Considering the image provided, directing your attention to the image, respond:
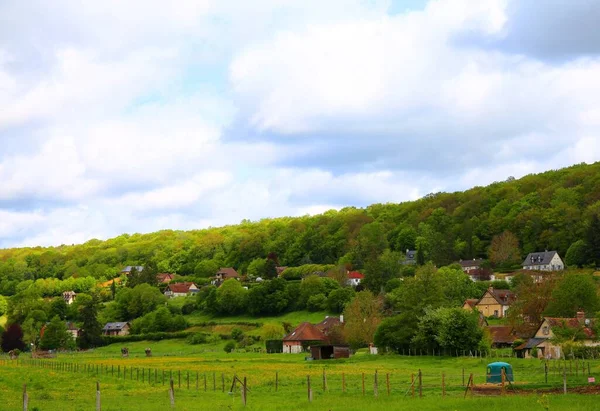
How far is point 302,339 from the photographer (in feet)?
341

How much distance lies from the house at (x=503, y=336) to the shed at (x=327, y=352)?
16916mm

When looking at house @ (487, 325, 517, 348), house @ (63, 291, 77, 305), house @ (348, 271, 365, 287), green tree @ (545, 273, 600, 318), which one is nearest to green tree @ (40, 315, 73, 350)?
house @ (348, 271, 365, 287)

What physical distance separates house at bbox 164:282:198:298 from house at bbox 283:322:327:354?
241 ft

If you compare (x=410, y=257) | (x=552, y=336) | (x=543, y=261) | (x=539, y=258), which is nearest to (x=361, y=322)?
(x=552, y=336)

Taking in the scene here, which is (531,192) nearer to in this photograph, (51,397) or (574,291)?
(574,291)

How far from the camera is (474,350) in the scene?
76.2 m

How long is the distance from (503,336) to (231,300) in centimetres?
6051

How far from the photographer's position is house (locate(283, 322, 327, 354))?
103 m

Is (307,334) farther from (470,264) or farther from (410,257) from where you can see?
(410,257)

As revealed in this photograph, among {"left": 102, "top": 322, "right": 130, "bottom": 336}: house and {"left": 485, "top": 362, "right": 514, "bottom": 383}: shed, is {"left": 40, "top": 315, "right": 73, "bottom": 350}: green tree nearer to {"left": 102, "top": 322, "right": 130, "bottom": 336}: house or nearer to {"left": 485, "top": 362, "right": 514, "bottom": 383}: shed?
{"left": 102, "top": 322, "right": 130, "bottom": 336}: house

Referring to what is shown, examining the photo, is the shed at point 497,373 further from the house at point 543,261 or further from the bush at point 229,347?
the house at point 543,261

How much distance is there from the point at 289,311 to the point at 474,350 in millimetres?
64402

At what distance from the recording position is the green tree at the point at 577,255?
144788 millimetres

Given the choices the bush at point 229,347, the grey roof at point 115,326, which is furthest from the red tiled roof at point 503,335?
the grey roof at point 115,326
